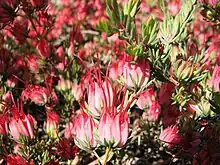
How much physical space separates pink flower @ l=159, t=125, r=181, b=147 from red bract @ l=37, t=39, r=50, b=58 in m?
0.86

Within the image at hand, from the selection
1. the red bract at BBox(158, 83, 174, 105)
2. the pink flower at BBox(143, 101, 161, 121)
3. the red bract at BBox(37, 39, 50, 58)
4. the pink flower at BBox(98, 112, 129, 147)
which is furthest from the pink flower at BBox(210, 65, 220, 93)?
the red bract at BBox(37, 39, 50, 58)

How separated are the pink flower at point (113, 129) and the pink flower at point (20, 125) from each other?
0.43 metres

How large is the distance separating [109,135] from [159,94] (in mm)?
646

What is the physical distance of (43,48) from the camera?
2061 mm

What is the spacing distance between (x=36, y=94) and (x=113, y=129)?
0.85m

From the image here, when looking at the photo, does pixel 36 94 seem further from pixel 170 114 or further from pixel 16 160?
pixel 170 114

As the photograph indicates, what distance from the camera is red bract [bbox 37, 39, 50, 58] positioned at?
80.0 inches

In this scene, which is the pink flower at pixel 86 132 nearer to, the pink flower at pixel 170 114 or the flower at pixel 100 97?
the flower at pixel 100 97

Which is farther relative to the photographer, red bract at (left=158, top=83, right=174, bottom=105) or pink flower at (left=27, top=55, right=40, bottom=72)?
pink flower at (left=27, top=55, right=40, bottom=72)

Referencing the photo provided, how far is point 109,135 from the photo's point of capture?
1043mm

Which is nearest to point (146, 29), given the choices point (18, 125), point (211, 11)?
point (211, 11)

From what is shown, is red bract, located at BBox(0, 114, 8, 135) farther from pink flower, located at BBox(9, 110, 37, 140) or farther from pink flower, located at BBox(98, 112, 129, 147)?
pink flower, located at BBox(98, 112, 129, 147)

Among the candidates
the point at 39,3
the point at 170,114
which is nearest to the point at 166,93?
the point at 170,114

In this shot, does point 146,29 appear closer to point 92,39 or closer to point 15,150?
point 15,150
